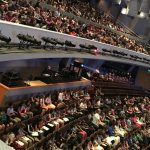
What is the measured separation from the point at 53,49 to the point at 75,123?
3.25 meters

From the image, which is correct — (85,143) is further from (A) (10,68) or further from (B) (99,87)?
(B) (99,87)

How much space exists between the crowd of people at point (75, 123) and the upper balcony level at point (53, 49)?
160 centimetres

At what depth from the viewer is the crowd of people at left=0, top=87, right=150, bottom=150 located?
1138 cm

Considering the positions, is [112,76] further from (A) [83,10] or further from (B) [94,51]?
(A) [83,10]

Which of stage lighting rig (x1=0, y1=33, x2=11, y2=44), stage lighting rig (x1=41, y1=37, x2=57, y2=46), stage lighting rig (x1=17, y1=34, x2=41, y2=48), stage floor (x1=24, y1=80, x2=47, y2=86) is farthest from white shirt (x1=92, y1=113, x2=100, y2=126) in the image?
stage lighting rig (x1=0, y1=33, x2=11, y2=44)

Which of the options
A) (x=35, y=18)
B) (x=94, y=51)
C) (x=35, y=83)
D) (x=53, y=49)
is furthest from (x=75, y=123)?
(x=94, y=51)

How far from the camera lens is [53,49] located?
15.7 metres

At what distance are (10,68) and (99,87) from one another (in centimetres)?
789

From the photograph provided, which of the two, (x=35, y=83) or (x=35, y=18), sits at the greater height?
(x=35, y=18)

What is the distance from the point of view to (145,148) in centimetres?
1692

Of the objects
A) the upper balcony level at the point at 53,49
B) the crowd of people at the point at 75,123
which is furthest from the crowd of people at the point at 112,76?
the crowd of people at the point at 75,123

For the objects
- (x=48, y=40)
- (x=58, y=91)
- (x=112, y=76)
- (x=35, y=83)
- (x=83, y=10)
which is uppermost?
(x=83, y=10)

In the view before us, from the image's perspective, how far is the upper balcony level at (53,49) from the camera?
12125mm

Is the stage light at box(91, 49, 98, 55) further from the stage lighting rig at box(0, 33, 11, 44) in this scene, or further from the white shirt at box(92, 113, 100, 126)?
the stage lighting rig at box(0, 33, 11, 44)
